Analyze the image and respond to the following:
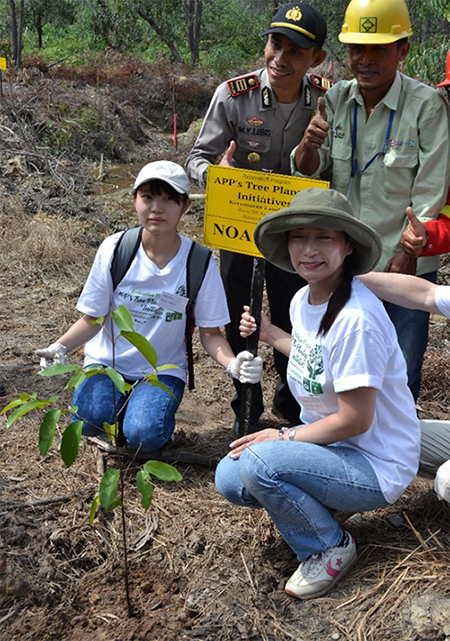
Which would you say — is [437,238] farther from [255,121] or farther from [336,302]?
[255,121]

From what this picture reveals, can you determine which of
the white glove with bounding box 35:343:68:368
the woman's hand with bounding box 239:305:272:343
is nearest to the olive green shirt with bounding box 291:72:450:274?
the woman's hand with bounding box 239:305:272:343

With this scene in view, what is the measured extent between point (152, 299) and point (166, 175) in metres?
0.55

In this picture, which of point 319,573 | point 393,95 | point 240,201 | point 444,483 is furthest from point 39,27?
point 319,573

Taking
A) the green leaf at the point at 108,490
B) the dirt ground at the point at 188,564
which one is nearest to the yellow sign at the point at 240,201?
the dirt ground at the point at 188,564

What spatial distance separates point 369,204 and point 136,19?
2551cm

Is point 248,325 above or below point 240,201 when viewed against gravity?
below

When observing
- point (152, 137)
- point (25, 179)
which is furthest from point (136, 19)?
point (25, 179)

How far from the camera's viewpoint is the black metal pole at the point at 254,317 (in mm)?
2682

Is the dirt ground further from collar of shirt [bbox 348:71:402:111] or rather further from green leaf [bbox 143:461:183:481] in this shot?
collar of shirt [bbox 348:71:402:111]

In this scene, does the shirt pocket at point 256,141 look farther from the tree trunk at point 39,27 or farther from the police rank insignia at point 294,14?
the tree trunk at point 39,27

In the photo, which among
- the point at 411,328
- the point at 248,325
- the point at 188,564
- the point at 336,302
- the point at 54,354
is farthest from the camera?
the point at 411,328

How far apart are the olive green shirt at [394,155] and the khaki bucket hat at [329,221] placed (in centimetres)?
63

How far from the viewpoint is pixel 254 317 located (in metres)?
2.67

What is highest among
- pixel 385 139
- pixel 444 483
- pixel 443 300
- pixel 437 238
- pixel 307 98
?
pixel 307 98
